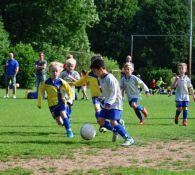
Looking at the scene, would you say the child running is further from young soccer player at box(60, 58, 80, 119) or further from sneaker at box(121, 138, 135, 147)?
sneaker at box(121, 138, 135, 147)

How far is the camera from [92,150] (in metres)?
10.2

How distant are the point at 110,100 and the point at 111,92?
0.16 m

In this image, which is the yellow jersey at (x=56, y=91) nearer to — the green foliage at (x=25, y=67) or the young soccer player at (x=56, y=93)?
the young soccer player at (x=56, y=93)

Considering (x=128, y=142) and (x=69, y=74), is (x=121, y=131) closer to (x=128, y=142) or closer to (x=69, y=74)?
(x=128, y=142)

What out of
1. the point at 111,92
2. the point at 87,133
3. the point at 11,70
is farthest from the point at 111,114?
the point at 11,70

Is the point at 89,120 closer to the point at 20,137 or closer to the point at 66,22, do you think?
the point at 20,137

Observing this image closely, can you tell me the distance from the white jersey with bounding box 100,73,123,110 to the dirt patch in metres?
0.99

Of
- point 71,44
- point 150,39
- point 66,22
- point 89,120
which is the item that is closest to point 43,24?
point 66,22

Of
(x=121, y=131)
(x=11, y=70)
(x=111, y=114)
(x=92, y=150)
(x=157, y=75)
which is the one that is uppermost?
(x=111, y=114)

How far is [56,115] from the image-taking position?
1259 centimetres

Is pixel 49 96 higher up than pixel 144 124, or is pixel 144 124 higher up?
pixel 49 96

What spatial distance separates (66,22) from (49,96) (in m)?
36.7

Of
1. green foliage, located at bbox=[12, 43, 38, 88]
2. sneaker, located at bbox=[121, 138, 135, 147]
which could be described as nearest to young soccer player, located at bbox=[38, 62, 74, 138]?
sneaker, located at bbox=[121, 138, 135, 147]

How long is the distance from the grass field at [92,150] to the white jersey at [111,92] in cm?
78
